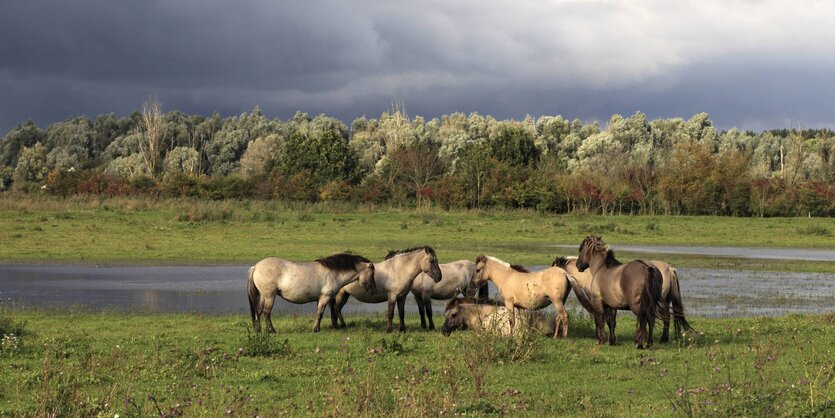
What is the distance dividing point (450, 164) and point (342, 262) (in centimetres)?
7239

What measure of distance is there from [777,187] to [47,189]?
176 feet

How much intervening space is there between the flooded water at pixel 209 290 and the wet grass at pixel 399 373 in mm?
3751

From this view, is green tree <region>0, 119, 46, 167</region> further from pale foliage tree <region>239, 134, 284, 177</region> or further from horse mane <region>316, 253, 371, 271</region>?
horse mane <region>316, 253, 371, 271</region>

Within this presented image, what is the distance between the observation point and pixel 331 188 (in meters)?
64.6

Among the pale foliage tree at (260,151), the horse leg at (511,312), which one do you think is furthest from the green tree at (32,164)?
the horse leg at (511,312)

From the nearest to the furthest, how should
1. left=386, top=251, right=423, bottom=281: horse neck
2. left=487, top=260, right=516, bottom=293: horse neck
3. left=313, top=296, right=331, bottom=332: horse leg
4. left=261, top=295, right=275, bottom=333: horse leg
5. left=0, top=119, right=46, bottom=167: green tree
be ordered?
left=487, top=260, right=516, bottom=293: horse neck < left=261, top=295, right=275, bottom=333: horse leg < left=313, top=296, right=331, bottom=332: horse leg < left=386, top=251, right=423, bottom=281: horse neck < left=0, top=119, right=46, bottom=167: green tree

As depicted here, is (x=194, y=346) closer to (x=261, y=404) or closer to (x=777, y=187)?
(x=261, y=404)

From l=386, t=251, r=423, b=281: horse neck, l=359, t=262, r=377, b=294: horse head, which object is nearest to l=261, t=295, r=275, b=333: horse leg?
l=359, t=262, r=377, b=294: horse head

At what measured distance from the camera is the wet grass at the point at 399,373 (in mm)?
8203

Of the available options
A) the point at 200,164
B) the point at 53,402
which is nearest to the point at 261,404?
the point at 53,402

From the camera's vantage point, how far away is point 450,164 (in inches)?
3450

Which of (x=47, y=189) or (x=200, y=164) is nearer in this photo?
(x=47, y=189)

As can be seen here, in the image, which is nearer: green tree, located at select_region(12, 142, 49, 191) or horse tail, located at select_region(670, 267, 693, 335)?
horse tail, located at select_region(670, 267, 693, 335)

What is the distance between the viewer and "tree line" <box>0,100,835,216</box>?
6084 cm
